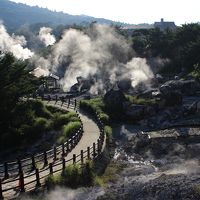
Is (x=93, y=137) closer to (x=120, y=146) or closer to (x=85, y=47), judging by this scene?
(x=120, y=146)

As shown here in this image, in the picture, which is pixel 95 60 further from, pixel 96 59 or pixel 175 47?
pixel 175 47

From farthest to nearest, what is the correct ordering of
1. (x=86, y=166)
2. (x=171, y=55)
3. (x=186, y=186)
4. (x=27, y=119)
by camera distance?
(x=171, y=55), (x=27, y=119), (x=86, y=166), (x=186, y=186)

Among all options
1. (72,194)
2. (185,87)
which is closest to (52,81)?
(185,87)

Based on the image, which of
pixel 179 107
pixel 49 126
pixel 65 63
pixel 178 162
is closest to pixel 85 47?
pixel 65 63

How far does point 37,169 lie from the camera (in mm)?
23094

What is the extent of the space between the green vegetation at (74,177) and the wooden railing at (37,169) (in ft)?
1.60

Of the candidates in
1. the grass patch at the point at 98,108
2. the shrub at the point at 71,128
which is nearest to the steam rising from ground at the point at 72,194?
the shrub at the point at 71,128

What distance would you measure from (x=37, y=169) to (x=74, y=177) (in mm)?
2620

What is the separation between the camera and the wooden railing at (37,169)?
Answer: 73.6 ft

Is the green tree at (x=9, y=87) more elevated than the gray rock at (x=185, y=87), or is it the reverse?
the green tree at (x=9, y=87)

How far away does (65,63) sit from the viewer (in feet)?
316

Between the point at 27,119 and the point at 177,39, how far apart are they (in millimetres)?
51344

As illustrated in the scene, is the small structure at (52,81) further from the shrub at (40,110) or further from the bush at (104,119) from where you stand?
the bush at (104,119)

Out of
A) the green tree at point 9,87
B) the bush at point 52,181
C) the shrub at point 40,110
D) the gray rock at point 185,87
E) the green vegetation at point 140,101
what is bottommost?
the shrub at point 40,110
